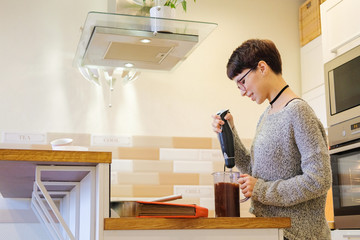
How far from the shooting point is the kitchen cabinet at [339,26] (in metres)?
3.01

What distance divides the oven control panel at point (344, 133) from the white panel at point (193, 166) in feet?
2.87

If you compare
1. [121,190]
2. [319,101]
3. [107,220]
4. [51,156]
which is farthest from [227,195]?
[319,101]

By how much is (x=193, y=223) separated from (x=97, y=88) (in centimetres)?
215

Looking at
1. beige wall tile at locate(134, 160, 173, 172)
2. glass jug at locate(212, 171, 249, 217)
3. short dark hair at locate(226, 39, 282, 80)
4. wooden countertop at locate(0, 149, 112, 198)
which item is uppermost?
short dark hair at locate(226, 39, 282, 80)

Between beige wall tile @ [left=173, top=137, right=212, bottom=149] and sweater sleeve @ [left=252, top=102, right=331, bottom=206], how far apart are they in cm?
190

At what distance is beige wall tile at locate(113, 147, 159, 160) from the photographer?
3.48 metres

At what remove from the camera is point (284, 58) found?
391 cm

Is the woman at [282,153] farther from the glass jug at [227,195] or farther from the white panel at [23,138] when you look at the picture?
the white panel at [23,138]

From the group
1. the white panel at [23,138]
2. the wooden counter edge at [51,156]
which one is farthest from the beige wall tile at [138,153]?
the wooden counter edge at [51,156]

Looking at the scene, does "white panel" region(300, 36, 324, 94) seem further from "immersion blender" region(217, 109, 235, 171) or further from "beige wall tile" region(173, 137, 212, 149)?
"immersion blender" region(217, 109, 235, 171)

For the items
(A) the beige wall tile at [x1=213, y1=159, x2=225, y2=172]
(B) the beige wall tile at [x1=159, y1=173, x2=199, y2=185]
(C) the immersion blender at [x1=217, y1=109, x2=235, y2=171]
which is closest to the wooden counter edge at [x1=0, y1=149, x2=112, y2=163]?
(C) the immersion blender at [x1=217, y1=109, x2=235, y2=171]

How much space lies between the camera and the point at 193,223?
1.49 meters

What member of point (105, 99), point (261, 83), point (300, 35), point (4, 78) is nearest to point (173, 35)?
point (261, 83)

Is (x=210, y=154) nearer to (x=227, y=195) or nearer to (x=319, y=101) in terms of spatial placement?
(x=319, y=101)
